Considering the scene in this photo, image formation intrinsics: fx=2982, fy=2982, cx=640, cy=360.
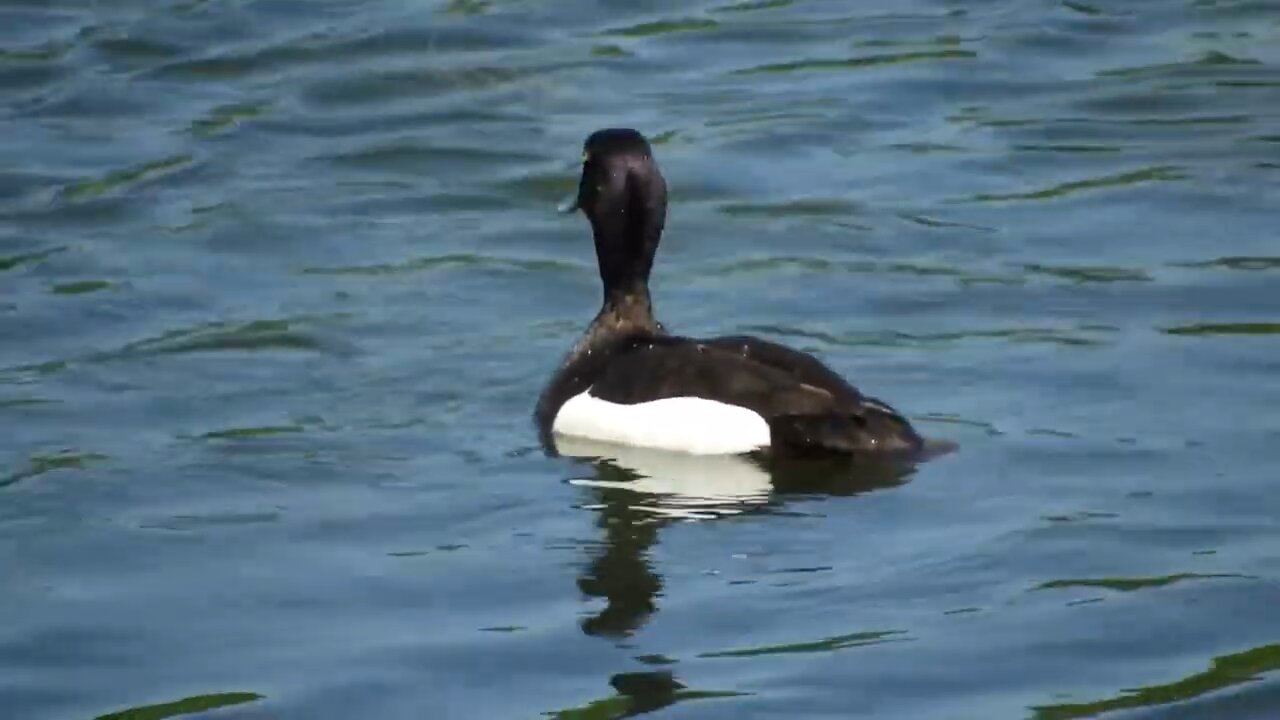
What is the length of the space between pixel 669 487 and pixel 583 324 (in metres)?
2.95

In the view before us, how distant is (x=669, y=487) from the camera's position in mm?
11086

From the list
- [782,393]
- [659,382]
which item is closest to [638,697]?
[782,393]

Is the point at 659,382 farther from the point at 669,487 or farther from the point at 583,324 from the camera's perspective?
the point at 583,324

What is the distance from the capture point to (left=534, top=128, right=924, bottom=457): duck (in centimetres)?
1112

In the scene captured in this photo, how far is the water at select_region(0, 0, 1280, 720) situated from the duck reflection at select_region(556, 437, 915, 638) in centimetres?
3

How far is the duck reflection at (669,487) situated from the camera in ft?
33.2

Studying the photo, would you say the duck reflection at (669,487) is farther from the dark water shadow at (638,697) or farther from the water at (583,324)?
the dark water shadow at (638,697)

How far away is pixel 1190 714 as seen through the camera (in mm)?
8461

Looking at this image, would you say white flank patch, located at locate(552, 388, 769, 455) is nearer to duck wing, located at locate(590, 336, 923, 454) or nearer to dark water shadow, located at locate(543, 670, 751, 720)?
duck wing, located at locate(590, 336, 923, 454)

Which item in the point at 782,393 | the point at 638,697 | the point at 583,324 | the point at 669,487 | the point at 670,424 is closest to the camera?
the point at 638,697

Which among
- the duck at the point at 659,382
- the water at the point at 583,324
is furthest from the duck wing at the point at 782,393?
the water at the point at 583,324

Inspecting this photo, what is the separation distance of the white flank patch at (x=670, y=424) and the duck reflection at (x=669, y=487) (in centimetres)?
4

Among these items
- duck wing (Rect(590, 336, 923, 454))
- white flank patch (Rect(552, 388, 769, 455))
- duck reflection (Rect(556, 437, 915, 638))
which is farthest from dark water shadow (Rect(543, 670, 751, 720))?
white flank patch (Rect(552, 388, 769, 455))

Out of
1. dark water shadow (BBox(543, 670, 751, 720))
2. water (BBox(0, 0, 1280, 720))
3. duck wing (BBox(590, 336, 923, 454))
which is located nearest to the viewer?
dark water shadow (BBox(543, 670, 751, 720))
